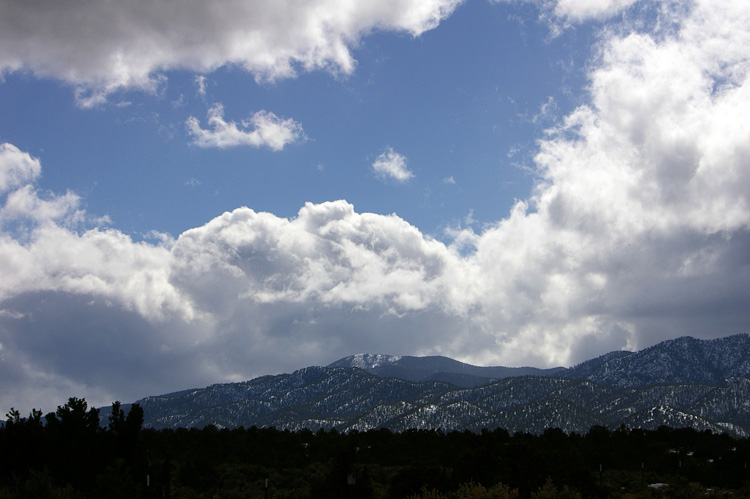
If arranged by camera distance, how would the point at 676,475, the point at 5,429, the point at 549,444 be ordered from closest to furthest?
the point at 5,429 < the point at 676,475 < the point at 549,444

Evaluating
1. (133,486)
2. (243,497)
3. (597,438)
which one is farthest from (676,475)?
(133,486)

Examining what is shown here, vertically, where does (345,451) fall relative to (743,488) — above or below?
above

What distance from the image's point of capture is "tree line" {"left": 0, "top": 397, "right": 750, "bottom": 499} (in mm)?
35500

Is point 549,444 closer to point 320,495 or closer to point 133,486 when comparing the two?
point 320,495

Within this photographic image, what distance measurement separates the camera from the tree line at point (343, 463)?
3550 centimetres

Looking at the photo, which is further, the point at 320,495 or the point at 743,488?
the point at 743,488

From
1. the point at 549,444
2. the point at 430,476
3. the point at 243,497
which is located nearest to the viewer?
the point at 430,476

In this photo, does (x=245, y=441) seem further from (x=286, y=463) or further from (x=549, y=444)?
(x=549, y=444)

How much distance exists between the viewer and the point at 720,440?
8894 cm

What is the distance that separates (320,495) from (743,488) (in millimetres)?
40155

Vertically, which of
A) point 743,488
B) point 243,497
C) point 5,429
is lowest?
point 743,488

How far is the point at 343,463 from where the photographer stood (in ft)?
130

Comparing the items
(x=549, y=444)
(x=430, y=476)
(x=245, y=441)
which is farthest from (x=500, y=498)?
(x=245, y=441)

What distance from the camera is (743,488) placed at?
191 feet
